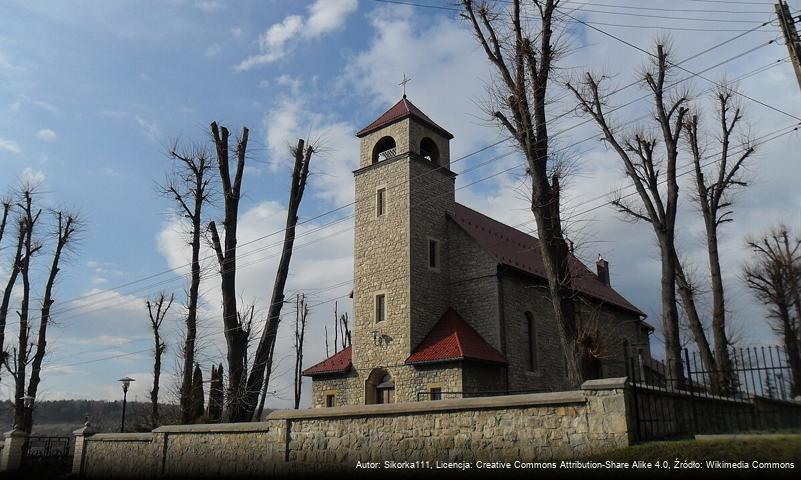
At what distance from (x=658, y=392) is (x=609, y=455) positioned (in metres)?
2.25

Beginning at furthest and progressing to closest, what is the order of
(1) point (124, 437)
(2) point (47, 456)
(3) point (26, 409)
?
(3) point (26, 409) → (2) point (47, 456) → (1) point (124, 437)

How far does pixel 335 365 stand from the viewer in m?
23.9

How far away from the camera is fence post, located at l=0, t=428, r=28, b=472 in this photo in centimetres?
2223

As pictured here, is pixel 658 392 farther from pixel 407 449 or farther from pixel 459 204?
pixel 459 204

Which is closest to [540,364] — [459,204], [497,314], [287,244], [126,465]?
[497,314]

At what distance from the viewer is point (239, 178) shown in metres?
22.9

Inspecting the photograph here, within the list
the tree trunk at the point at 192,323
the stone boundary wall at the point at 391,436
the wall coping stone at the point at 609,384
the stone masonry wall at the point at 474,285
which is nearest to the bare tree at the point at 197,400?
the tree trunk at the point at 192,323

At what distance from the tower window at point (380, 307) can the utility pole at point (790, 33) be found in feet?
48.8

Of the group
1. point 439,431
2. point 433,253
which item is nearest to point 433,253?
point 433,253

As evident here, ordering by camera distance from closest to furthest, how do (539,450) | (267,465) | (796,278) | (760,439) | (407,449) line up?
(760,439)
(539,450)
(407,449)
(267,465)
(796,278)

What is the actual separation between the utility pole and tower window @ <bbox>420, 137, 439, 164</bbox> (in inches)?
556

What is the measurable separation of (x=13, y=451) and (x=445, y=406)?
18942mm

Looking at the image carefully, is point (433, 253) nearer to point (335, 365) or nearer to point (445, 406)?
point (335, 365)

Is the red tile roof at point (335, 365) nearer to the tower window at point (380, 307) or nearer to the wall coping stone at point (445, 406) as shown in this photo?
the tower window at point (380, 307)
